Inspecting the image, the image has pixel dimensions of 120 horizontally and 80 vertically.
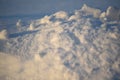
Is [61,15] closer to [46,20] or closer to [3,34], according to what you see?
[46,20]

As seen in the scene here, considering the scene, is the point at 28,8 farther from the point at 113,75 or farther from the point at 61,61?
the point at 113,75

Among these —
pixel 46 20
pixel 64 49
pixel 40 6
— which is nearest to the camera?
pixel 64 49

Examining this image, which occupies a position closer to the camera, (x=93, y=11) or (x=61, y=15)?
(x=61, y=15)

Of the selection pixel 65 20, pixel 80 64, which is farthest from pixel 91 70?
pixel 65 20

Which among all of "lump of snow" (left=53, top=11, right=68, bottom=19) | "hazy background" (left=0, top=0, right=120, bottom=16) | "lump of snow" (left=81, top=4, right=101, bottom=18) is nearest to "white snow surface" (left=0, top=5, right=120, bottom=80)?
"lump of snow" (left=53, top=11, right=68, bottom=19)

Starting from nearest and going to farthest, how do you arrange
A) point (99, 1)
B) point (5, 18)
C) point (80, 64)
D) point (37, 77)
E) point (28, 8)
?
point (37, 77)
point (80, 64)
point (5, 18)
point (28, 8)
point (99, 1)

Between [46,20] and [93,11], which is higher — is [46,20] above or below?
below

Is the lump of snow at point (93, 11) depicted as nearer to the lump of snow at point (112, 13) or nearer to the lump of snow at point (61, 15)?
the lump of snow at point (112, 13)

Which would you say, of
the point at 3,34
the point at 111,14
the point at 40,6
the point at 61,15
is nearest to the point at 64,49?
the point at 61,15

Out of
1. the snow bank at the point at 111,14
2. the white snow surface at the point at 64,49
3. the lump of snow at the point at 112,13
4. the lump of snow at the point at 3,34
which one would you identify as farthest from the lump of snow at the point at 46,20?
the lump of snow at the point at 112,13
